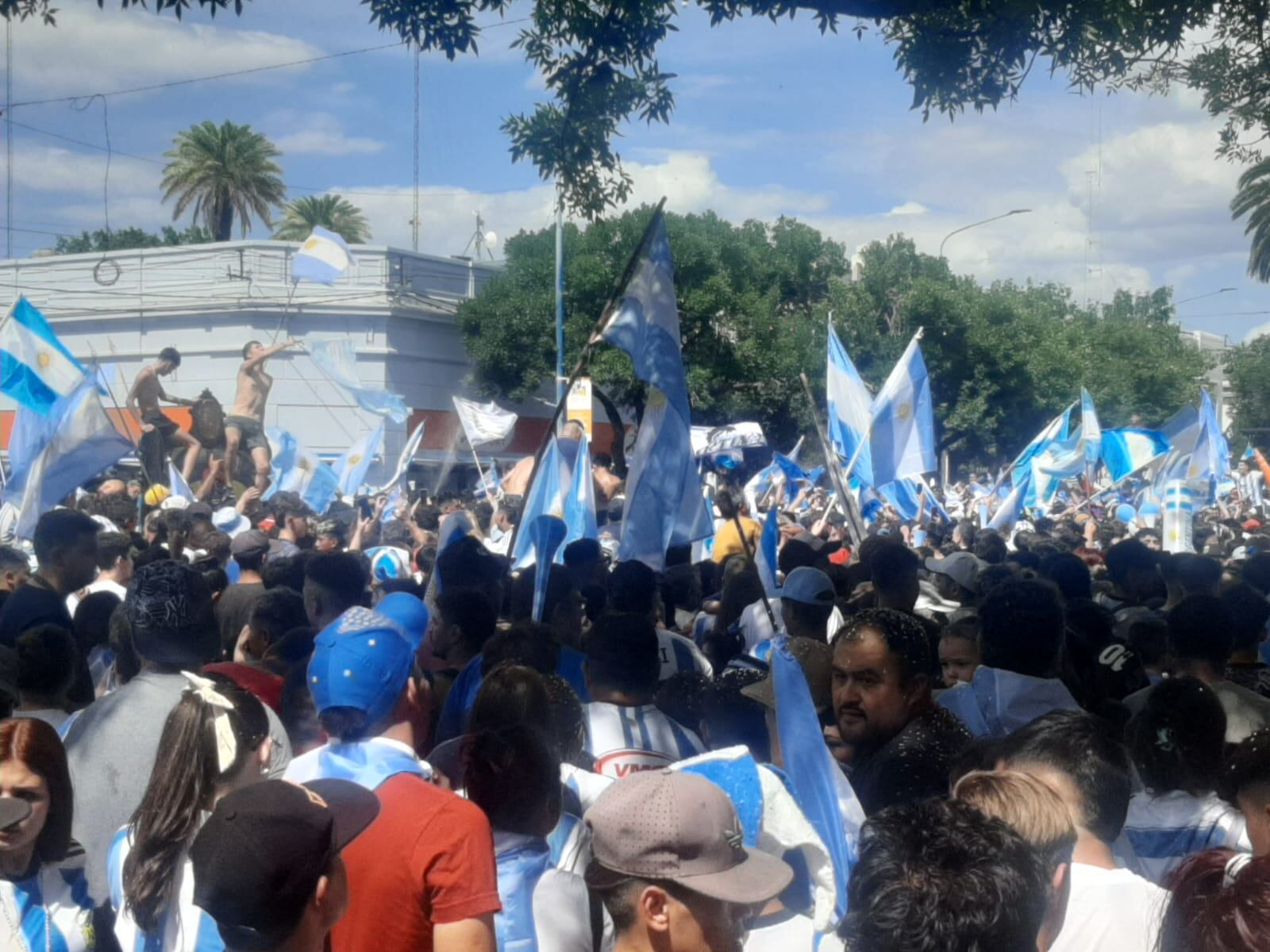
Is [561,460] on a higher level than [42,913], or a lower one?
higher

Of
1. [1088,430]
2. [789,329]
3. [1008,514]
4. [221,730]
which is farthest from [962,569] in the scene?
[789,329]

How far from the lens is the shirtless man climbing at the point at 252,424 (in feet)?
46.7

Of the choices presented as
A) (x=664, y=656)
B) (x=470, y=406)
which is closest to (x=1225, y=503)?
(x=470, y=406)

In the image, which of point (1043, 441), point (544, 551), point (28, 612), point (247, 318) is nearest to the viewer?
point (28, 612)

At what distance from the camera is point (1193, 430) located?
1482 centimetres

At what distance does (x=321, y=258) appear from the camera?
19266 millimetres

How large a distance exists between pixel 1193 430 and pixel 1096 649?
1011 cm

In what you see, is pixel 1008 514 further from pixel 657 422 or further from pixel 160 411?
pixel 160 411

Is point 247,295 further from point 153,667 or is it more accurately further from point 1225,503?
point 153,667

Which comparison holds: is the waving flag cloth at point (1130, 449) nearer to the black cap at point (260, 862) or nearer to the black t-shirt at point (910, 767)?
the black t-shirt at point (910, 767)

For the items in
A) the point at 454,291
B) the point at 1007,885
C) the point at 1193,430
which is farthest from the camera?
the point at 454,291

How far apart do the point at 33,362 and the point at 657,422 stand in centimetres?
557

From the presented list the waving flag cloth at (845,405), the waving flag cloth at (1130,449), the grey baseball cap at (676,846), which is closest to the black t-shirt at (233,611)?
the grey baseball cap at (676,846)

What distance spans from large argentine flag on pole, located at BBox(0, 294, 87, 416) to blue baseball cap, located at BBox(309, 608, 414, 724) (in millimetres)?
6871
